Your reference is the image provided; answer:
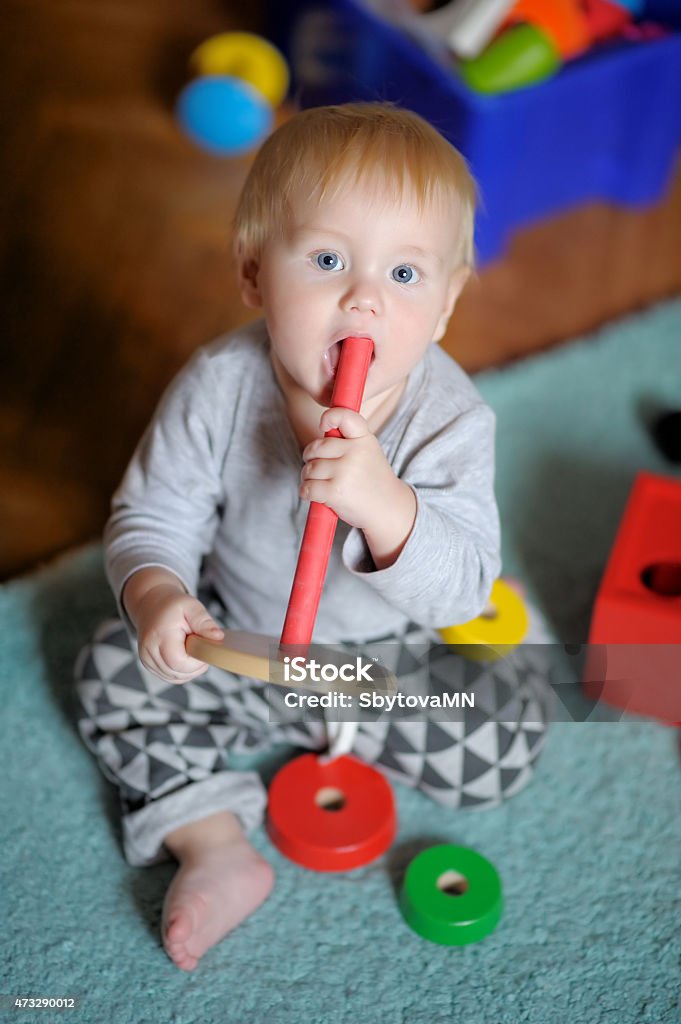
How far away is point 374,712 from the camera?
3.09 ft

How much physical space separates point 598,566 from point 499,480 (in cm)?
14

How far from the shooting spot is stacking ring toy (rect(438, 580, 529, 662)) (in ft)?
3.20

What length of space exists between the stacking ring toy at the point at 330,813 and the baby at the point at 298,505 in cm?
2

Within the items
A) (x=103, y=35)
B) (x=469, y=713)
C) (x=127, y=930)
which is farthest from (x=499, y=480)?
(x=103, y=35)

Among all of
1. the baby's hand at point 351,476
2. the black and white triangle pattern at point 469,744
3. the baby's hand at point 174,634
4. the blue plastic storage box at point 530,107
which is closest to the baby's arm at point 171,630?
the baby's hand at point 174,634

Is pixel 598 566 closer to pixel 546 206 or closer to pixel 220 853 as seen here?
pixel 220 853

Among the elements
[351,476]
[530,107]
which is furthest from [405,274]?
[530,107]

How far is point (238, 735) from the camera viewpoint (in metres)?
0.97

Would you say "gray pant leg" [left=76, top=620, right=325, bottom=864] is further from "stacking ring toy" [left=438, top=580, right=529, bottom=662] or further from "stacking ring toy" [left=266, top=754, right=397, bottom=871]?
"stacking ring toy" [left=438, top=580, right=529, bottom=662]

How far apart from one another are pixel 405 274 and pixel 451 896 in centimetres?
45

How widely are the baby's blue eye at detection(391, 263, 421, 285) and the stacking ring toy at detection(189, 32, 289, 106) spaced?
108 cm

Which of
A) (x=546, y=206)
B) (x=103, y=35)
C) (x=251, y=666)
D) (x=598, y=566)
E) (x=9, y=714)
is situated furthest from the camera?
(x=103, y=35)

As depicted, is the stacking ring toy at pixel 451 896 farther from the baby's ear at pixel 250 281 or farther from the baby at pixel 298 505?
the baby's ear at pixel 250 281

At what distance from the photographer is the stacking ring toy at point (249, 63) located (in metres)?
1.74
